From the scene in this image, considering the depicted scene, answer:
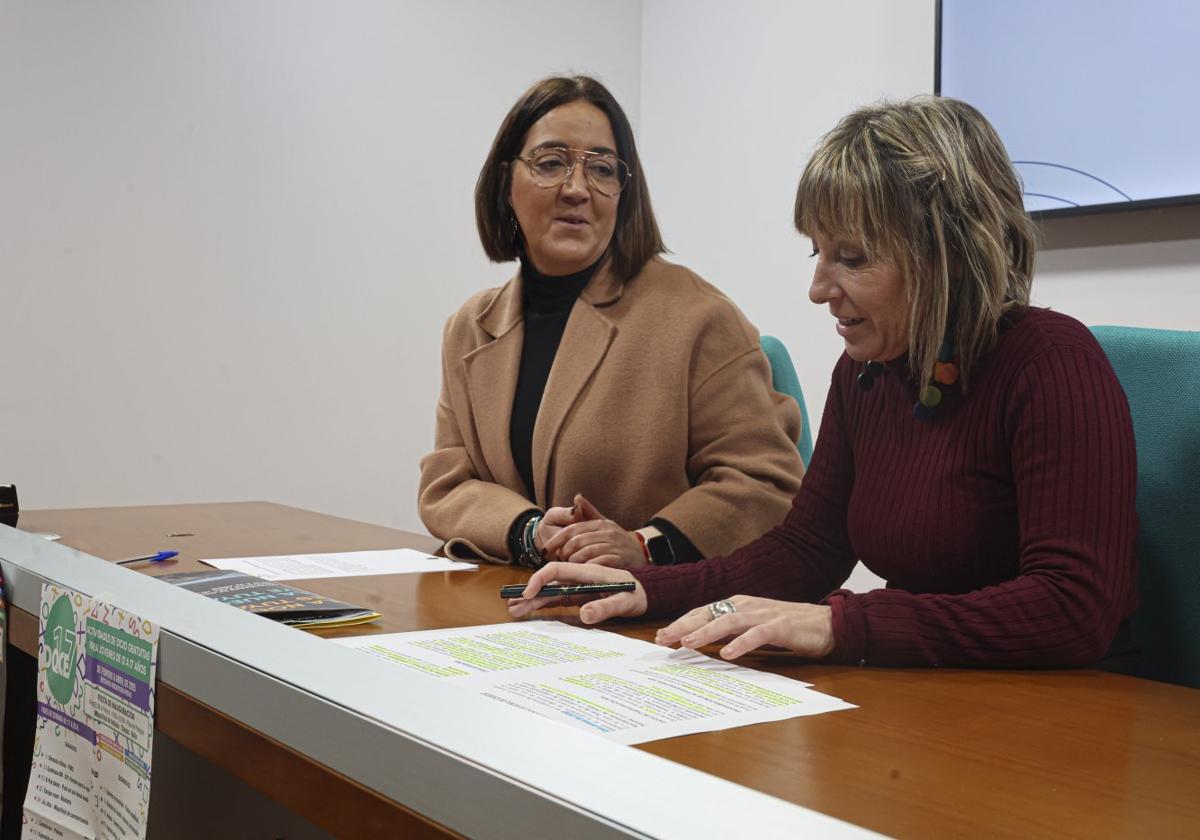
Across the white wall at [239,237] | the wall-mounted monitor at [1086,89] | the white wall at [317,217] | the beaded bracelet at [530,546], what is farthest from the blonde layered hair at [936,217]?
the white wall at [239,237]

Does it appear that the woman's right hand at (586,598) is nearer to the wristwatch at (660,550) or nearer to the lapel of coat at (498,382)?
the wristwatch at (660,550)

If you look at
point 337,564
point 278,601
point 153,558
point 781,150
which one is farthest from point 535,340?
point 781,150

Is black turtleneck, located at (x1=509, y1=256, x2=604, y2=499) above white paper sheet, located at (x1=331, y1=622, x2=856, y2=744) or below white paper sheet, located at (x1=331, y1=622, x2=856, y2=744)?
above

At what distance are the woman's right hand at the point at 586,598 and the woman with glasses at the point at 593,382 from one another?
13.1 inches

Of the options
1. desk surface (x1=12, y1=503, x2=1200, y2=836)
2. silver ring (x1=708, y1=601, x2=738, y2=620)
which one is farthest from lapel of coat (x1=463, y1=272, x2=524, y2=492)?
silver ring (x1=708, y1=601, x2=738, y2=620)

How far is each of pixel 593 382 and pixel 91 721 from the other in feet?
3.08

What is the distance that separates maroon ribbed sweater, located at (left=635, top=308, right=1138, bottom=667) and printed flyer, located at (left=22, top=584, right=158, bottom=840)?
502mm

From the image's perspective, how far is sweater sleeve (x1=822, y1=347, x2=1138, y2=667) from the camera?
39.9 inches

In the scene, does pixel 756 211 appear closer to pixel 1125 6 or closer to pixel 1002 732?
pixel 1125 6

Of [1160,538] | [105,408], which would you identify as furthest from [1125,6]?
[105,408]

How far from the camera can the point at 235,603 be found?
115 centimetres

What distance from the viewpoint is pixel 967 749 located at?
0.75m

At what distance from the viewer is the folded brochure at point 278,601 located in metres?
1.12

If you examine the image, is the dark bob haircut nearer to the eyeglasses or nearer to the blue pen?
the eyeglasses
